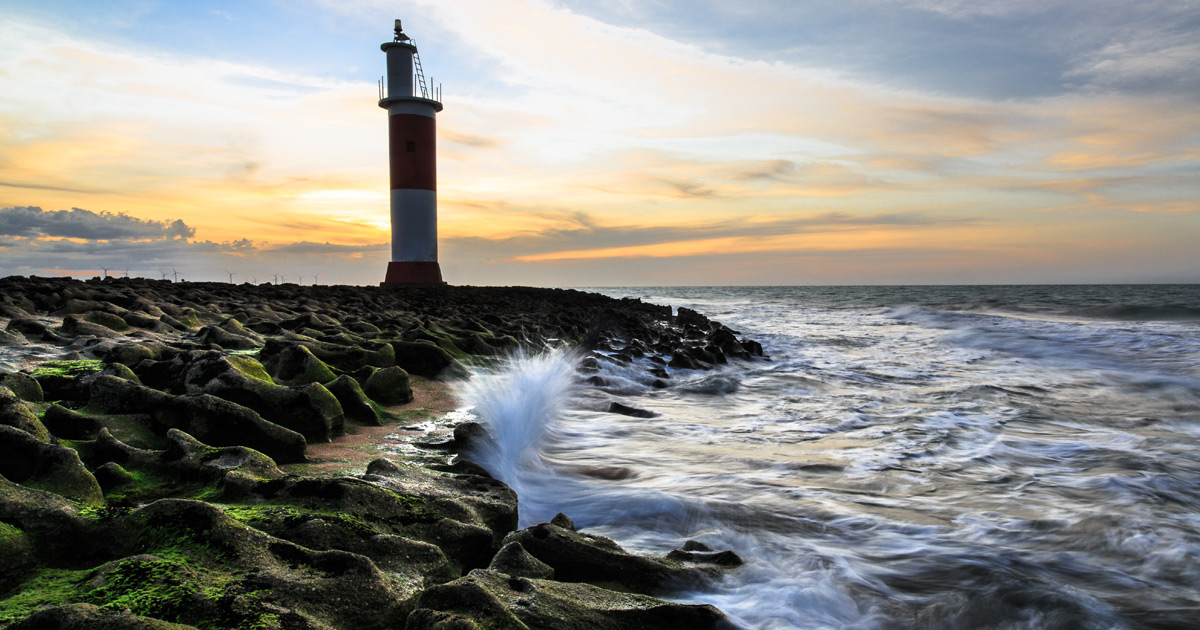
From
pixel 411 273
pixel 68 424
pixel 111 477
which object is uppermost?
pixel 411 273

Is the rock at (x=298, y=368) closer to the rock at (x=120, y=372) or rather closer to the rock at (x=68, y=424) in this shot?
the rock at (x=120, y=372)

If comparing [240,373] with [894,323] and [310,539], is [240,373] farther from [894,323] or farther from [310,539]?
[894,323]

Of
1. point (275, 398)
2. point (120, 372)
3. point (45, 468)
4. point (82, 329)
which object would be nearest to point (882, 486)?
point (275, 398)

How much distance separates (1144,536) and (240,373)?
14.7 feet

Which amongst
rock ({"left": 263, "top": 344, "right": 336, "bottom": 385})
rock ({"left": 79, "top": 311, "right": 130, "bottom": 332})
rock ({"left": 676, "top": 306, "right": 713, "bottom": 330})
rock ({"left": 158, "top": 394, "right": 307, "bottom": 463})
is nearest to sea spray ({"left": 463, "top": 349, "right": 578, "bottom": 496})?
rock ({"left": 158, "top": 394, "right": 307, "bottom": 463})

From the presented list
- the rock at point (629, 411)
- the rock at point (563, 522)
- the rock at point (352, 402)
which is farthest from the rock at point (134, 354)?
the rock at point (629, 411)

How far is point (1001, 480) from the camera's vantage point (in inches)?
165

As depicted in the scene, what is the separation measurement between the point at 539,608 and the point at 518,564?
0.26 metres

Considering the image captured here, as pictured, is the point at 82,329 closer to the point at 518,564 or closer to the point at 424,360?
the point at 424,360

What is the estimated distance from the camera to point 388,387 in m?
3.97

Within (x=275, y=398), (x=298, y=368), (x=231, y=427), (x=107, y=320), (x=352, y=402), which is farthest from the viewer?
(x=107, y=320)

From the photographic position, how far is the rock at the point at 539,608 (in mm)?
1507

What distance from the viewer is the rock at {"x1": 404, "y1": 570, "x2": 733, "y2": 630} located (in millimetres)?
1507

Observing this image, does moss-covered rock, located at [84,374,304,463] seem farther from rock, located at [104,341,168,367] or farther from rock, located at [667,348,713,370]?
rock, located at [667,348,713,370]
